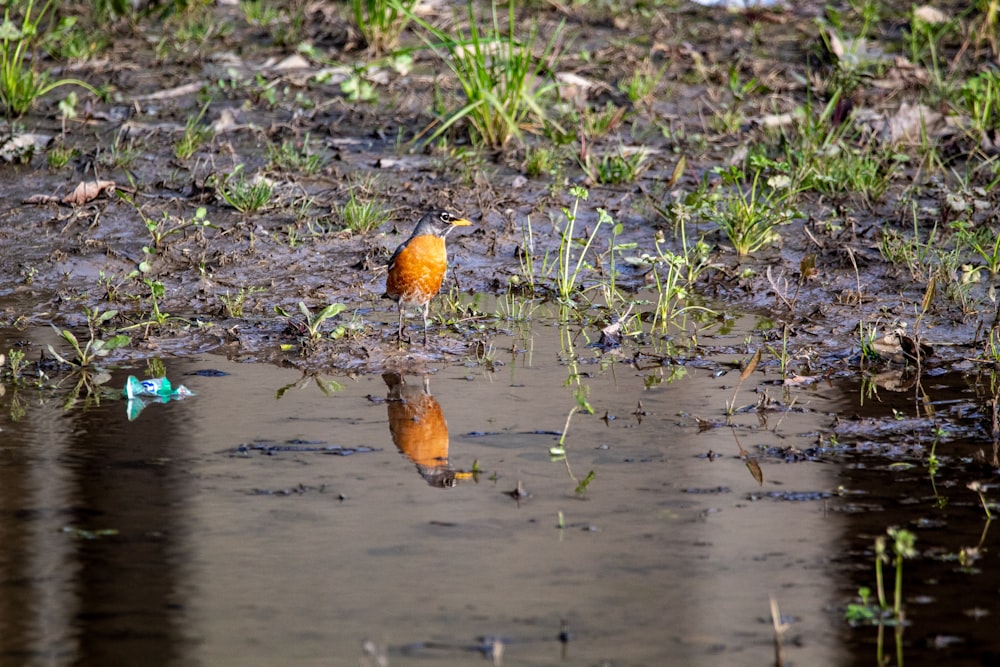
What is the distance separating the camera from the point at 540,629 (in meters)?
3.35

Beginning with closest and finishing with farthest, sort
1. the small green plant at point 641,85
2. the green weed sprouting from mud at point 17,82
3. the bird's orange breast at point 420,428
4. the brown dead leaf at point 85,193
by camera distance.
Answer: the bird's orange breast at point 420,428, the brown dead leaf at point 85,193, the green weed sprouting from mud at point 17,82, the small green plant at point 641,85

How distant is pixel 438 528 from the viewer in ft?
13.2

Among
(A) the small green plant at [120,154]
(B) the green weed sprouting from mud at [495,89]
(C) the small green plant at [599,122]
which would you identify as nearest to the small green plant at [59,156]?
(A) the small green plant at [120,154]

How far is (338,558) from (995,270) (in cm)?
478

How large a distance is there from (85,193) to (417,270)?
310 cm

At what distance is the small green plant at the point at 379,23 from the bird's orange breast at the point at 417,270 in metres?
4.21

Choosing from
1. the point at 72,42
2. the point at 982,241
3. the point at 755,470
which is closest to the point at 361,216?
the point at 982,241

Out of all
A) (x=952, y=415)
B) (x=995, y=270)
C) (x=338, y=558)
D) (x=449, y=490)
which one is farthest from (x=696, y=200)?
(x=338, y=558)

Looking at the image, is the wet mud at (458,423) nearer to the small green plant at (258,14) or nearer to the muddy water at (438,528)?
the muddy water at (438,528)

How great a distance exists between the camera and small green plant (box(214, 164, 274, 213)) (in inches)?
A: 317

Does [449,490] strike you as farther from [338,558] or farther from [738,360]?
[738,360]

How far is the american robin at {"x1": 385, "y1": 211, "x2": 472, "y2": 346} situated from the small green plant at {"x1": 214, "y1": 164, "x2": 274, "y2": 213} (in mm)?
1921

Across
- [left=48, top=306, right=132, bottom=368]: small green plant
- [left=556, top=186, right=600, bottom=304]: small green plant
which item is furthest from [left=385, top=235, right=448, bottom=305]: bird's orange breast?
[left=48, top=306, right=132, bottom=368]: small green plant

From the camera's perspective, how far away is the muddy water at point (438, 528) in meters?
3.31
